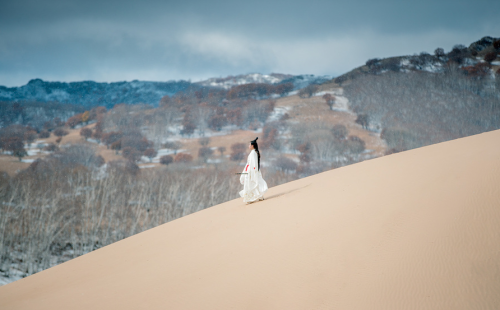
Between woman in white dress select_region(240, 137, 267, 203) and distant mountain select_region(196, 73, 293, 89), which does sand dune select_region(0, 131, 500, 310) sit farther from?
distant mountain select_region(196, 73, 293, 89)

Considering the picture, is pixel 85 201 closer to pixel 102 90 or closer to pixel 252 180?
pixel 252 180

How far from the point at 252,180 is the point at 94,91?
139 meters

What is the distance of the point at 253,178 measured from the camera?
349 inches

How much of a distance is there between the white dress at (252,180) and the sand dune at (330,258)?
2.48 feet

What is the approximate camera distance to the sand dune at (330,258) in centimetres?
399

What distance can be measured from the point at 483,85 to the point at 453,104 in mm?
9345

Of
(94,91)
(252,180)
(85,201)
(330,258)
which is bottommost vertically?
(85,201)

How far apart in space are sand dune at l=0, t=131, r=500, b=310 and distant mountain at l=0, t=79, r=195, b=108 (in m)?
123

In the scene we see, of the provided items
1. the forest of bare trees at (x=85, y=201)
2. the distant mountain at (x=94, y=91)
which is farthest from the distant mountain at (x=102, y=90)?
the forest of bare trees at (x=85, y=201)

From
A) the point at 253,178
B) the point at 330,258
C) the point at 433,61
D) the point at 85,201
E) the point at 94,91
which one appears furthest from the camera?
the point at 94,91

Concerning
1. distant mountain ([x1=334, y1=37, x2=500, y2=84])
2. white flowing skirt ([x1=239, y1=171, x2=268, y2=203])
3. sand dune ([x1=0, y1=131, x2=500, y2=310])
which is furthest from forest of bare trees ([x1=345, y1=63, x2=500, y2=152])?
sand dune ([x1=0, y1=131, x2=500, y2=310])

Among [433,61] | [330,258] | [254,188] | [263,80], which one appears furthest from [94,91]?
[330,258]

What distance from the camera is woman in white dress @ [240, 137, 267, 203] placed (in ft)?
28.5

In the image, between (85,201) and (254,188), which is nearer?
(254,188)
